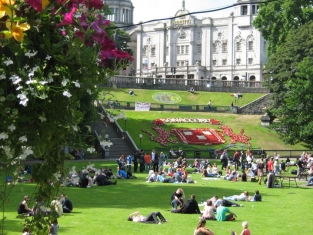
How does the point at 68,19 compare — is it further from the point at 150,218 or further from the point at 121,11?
the point at 121,11

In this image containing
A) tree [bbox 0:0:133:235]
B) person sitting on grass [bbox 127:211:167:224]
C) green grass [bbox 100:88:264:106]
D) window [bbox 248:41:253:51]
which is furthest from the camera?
window [bbox 248:41:253:51]

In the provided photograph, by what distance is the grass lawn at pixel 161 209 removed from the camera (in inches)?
778

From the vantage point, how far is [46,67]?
5172 millimetres

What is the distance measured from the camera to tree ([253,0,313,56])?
71.6 meters

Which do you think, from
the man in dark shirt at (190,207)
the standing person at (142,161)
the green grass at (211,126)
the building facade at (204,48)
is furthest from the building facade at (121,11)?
the man in dark shirt at (190,207)

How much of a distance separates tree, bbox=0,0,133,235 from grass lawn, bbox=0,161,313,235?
11232 millimetres

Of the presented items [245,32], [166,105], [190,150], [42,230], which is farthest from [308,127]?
[245,32]

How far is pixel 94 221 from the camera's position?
2081 cm

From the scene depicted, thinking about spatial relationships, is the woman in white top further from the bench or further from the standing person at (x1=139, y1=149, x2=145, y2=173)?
the bench

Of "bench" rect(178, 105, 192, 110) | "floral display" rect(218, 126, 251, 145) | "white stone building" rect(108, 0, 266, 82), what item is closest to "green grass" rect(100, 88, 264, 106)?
"bench" rect(178, 105, 192, 110)

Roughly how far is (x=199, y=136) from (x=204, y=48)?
203 feet

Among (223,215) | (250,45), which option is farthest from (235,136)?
(250,45)

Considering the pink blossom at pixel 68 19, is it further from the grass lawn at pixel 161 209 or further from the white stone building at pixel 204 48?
the white stone building at pixel 204 48

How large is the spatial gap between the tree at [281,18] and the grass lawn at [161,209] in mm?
39747
